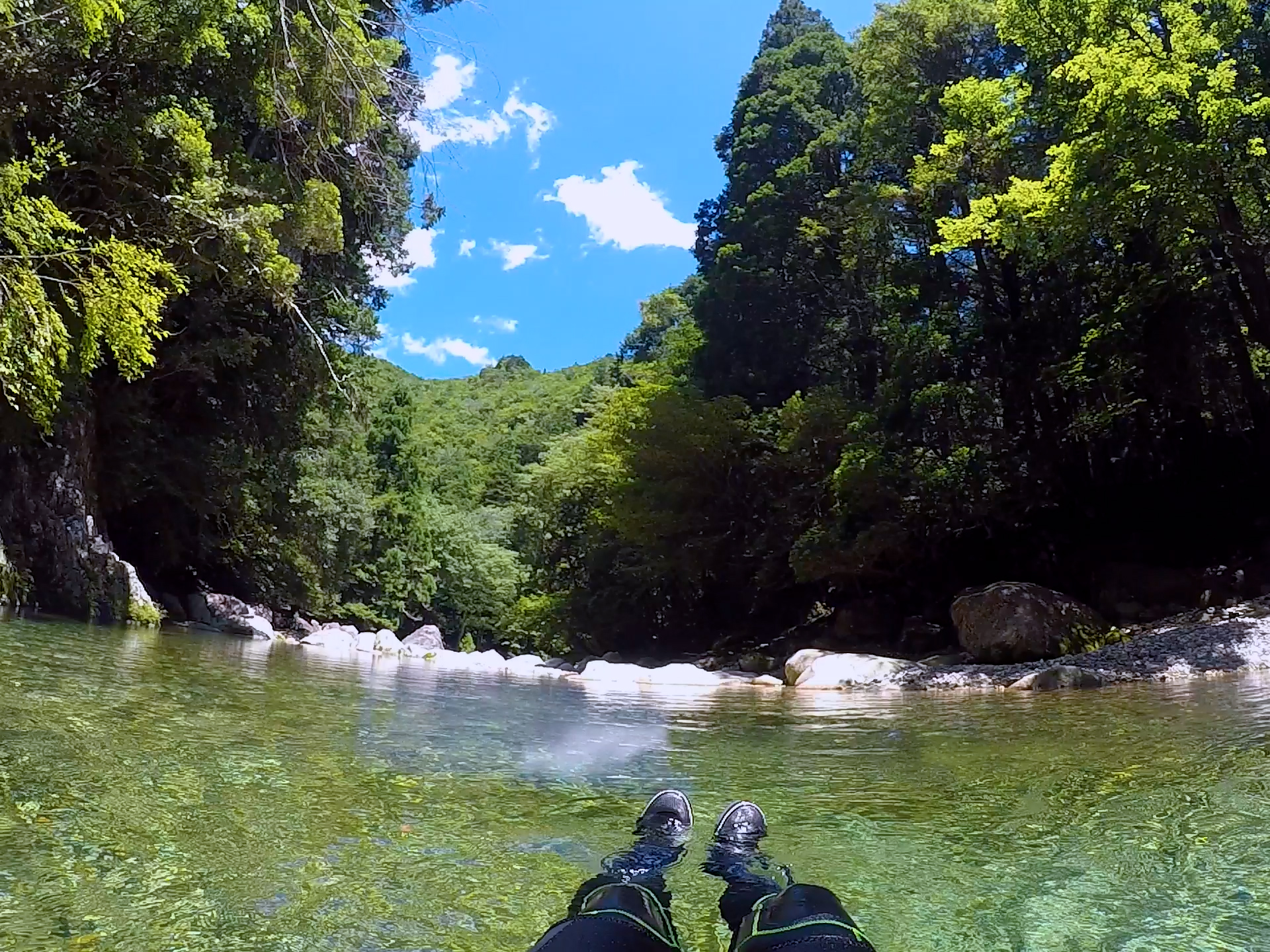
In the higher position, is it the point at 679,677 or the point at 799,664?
the point at 799,664

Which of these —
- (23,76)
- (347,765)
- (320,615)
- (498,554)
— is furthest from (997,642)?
(498,554)

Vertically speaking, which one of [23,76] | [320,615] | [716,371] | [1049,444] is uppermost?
[716,371]

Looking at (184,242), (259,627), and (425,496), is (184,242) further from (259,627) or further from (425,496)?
(425,496)

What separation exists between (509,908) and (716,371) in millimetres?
25219

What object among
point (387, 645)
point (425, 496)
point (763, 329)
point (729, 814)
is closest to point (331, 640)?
point (387, 645)

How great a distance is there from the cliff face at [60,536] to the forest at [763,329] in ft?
0.20

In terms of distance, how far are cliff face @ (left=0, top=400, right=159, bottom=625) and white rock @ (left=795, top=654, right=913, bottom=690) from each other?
9.87 m

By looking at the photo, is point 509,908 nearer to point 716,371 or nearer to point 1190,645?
point 1190,645

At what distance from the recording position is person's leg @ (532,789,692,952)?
4.79 feet

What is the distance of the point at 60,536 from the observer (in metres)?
12.0

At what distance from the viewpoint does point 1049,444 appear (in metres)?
17.1

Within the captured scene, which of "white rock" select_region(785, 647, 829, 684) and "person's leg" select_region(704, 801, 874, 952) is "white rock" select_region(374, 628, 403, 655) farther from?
"person's leg" select_region(704, 801, 874, 952)

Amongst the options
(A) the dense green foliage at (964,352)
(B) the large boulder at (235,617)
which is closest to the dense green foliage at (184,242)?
(B) the large boulder at (235,617)

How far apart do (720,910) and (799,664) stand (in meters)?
10.6
